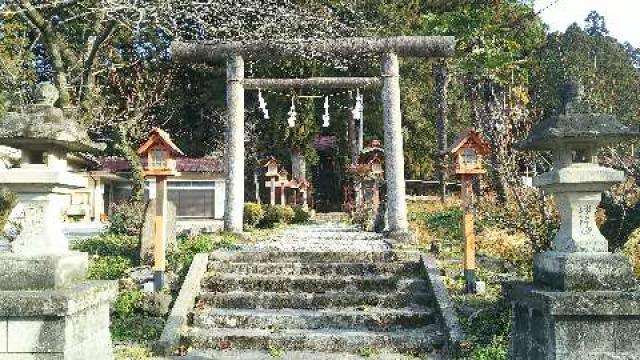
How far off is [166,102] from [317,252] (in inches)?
918

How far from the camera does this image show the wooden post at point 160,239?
31.5 ft

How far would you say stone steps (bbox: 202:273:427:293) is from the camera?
30.7 feet

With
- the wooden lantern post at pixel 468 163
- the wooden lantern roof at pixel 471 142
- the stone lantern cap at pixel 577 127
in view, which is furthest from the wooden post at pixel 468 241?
the stone lantern cap at pixel 577 127

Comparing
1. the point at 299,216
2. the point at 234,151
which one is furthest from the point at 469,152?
the point at 299,216

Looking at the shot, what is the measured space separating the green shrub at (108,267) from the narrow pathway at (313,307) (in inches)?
75.9

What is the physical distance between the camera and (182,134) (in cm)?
3459

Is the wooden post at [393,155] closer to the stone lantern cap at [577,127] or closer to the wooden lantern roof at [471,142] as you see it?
the wooden lantern roof at [471,142]

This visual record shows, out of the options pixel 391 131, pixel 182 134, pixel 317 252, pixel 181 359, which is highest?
pixel 182 134

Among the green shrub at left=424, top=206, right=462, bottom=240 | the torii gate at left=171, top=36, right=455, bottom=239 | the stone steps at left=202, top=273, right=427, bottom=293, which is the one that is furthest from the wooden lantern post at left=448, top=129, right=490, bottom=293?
the green shrub at left=424, top=206, right=462, bottom=240

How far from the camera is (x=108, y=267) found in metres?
11.3

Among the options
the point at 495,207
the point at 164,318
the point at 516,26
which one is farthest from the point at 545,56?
the point at 164,318

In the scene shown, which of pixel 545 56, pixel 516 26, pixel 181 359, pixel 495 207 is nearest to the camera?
pixel 181 359

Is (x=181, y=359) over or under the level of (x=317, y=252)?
under

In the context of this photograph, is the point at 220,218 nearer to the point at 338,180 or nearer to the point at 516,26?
the point at 338,180
